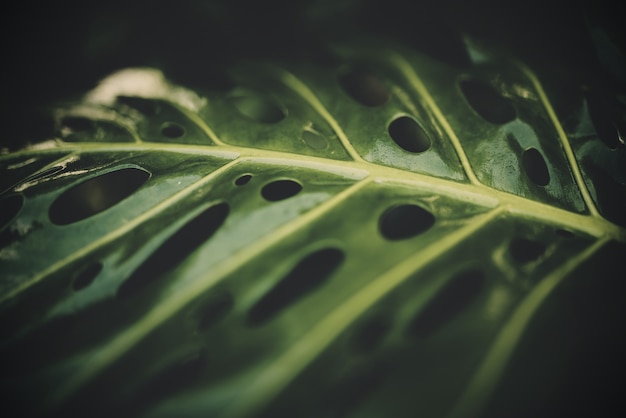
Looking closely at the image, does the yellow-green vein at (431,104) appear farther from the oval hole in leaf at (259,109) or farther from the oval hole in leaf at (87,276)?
the oval hole in leaf at (87,276)

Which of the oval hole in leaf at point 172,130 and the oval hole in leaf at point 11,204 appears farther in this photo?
the oval hole in leaf at point 172,130

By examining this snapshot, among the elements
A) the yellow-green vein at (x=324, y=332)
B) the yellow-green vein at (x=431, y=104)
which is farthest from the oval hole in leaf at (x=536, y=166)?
the yellow-green vein at (x=324, y=332)

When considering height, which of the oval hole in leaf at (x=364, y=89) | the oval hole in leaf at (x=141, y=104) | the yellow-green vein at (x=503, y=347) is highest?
the oval hole in leaf at (x=141, y=104)

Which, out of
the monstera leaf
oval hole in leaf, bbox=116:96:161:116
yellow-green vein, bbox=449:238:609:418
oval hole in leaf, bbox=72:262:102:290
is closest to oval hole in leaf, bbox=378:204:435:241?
the monstera leaf

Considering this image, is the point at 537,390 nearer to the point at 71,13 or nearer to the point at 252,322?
the point at 252,322

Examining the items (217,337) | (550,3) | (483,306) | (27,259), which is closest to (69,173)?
(27,259)

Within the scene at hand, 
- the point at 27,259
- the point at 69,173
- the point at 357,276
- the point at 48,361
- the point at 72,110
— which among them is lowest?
the point at 357,276

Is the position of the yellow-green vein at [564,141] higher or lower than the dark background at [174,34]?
lower
